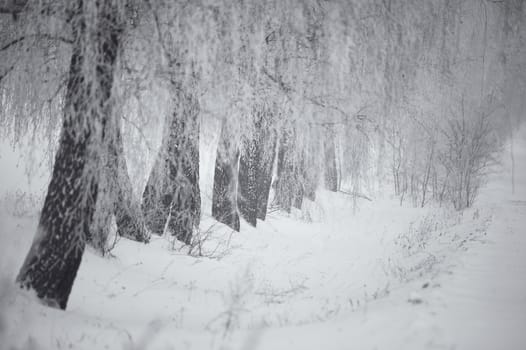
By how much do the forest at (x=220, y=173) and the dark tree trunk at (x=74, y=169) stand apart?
20mm

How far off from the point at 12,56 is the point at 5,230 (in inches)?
84.4

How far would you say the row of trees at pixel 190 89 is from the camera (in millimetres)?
3383

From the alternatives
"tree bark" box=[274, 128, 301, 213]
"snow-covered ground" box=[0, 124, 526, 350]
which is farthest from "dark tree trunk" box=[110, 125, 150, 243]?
"tree bark" box=[274, 128, 301, 213]

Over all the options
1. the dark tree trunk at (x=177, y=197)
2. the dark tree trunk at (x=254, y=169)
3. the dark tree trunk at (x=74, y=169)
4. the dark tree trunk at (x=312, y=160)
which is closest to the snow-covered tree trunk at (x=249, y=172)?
the dark tree trunk at (x=254, y=169)

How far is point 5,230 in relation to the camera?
4.57 meters

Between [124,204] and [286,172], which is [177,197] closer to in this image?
[124,204]

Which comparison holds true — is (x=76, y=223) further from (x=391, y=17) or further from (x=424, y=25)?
(x=424, y=25)

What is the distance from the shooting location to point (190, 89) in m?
4.13

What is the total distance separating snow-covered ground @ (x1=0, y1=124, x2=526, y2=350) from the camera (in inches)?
117

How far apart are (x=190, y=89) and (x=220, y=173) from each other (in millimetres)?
3445

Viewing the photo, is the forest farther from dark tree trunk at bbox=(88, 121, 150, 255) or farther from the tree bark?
the tree bark

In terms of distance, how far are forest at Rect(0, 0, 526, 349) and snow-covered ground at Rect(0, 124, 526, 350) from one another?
32mm

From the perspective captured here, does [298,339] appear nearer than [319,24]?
Yes

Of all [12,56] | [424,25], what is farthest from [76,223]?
[424,25]
